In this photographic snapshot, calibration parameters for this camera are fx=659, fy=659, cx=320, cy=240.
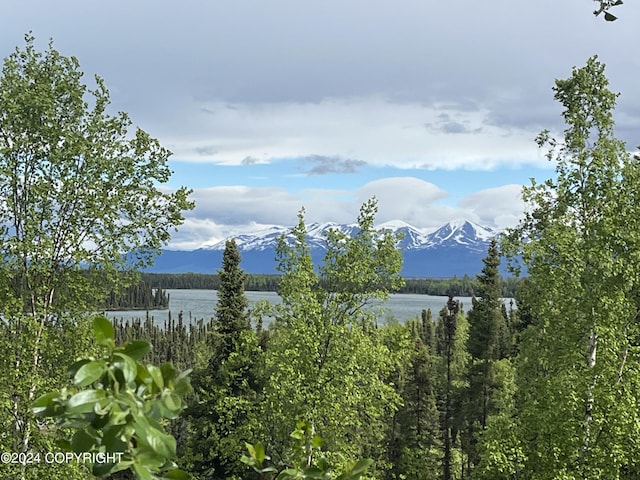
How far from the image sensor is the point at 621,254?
1123 centimetres

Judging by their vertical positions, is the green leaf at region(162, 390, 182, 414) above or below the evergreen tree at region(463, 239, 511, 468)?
above

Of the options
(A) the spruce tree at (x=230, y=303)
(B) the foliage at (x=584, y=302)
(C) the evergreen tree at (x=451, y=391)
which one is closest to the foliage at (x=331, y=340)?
(B) the foliage at (x=584, y=302)

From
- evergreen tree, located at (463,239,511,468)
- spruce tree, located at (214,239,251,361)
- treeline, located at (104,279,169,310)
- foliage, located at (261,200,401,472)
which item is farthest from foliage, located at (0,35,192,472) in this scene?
treeline, located at (104,279,169,310)

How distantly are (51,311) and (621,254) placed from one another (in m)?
9.70

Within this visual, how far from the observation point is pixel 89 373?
106 centimetres

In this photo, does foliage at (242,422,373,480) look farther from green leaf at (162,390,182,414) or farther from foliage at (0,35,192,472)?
foliage at (0,35,192,472)

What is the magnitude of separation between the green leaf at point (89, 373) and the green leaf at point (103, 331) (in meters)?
0.04

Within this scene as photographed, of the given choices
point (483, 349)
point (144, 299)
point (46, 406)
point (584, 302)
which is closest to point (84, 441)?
point (46, 406)

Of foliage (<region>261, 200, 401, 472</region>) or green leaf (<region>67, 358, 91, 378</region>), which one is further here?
foliage (<region>261, 200, 401, 472</region>)

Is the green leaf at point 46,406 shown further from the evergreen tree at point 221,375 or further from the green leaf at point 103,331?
the evergreen tree at point 221,375

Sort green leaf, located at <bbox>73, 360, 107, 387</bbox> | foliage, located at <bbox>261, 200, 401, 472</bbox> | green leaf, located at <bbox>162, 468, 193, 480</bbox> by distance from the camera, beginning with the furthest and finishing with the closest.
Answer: foliage, located at <bbox>261, 200, 401, 472</bbox>
green leaf, located at <bbox>162, 468, 193, 480</bbox>
green leaf, located at <bbox>73, 360, 107, 387</bbox>

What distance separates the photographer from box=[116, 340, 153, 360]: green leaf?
1134mm

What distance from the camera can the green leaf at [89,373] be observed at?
1.04 meters

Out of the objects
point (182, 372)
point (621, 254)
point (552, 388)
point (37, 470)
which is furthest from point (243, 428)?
point (182, 372)
